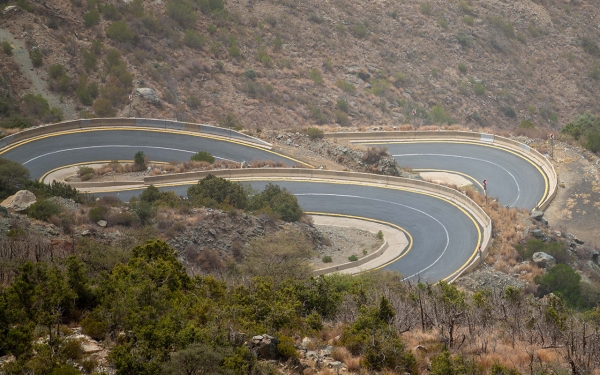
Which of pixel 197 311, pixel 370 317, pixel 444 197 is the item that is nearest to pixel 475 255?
pixel 444 197

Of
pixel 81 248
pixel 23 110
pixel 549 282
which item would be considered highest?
pixel 23 110

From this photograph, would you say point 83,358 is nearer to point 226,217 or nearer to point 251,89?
point 226,217

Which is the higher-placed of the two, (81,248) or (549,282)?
(81,248)

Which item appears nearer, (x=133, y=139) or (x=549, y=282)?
(x=549, y=282)

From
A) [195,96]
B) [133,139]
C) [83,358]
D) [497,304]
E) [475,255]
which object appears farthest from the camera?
[195,96]

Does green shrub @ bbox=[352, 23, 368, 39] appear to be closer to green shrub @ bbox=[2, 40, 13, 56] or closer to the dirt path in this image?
the dirt path

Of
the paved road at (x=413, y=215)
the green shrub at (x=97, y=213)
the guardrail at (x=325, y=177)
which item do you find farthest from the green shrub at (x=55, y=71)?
the green shrub at (x=97, y=213)
